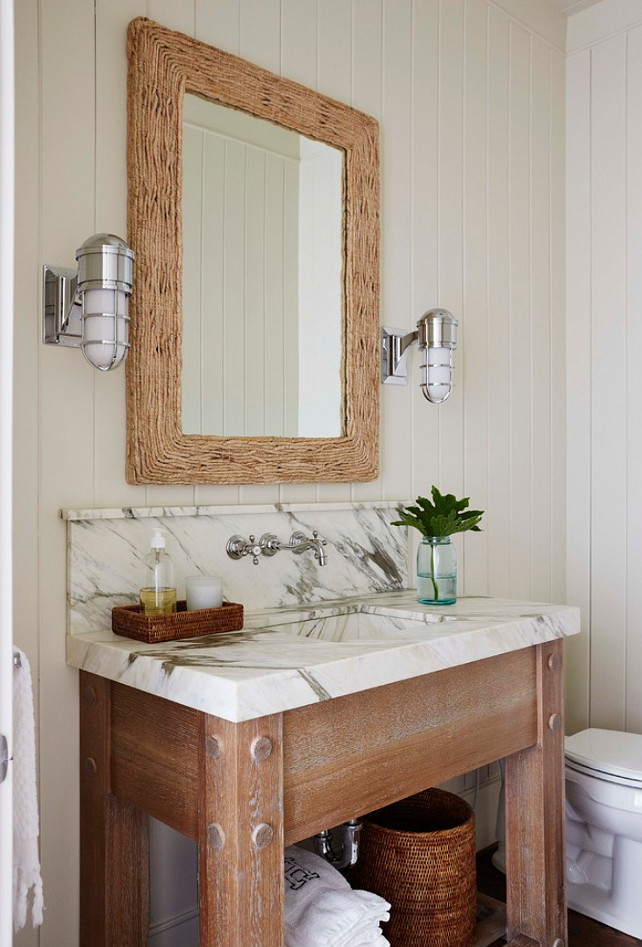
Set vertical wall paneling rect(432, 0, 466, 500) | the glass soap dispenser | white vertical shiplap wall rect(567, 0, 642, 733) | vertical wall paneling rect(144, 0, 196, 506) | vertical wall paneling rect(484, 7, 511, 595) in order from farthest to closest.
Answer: white vertical shiplap wall rect(567, 0, 642, 733), vertical wall paneling rect(484, 7, 511, 595), vertical wall paneling rect(432, 0, 466, 500), vertical wall paneling rect(144, 0, 196, 506), the glass soap dispenser

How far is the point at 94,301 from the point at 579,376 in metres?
1.85

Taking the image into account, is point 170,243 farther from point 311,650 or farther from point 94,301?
point 311,650

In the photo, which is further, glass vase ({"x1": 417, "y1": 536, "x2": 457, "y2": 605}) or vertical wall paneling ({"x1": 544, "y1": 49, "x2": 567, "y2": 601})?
vertical wall paneling ({"x1": 544, "y1": 49, "x2": 567, "y2": 601})

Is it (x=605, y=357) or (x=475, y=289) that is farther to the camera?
(x=605, y=357)

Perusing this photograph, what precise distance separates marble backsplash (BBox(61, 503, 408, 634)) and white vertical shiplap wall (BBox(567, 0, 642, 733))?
0.87 m

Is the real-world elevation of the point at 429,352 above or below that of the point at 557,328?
below

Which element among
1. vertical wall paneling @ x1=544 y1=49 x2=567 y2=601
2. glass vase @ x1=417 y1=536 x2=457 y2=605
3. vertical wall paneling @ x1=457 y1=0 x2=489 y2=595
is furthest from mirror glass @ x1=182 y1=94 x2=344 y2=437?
vertical wall paneling @ x1=544 y1=49 x2=567 y2=601

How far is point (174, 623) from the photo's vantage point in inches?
58.8

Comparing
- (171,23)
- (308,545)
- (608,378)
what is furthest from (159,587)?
(608,378)

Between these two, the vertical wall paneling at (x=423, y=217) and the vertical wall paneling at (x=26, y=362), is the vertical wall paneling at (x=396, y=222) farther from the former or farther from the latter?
the vertical wall paneling at (x=26, y=362)

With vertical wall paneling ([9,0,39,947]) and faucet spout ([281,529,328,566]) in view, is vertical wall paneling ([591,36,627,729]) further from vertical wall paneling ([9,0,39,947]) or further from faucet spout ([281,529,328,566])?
vertical wall paneling ([9,0,39,947])

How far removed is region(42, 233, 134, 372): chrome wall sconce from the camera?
4.67ft

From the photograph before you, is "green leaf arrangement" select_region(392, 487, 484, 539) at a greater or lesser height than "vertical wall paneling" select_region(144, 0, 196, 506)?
lesser

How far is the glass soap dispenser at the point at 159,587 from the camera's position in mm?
1528
